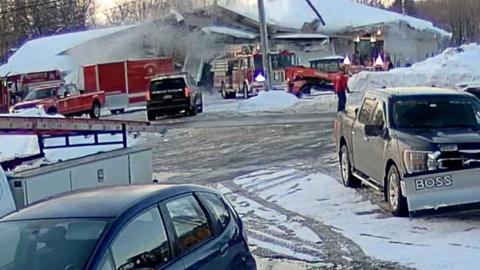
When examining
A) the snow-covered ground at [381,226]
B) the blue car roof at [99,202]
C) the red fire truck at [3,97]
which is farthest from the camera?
the red fire truck at [3,97]

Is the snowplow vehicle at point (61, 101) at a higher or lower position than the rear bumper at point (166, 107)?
higher

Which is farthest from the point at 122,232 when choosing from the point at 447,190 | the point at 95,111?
the point at 95,111

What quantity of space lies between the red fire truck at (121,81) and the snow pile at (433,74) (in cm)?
1254

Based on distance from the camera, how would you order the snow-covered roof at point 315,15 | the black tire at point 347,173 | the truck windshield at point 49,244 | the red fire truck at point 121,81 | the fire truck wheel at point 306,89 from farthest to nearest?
1. the snow-covered roof at point 315,15
2. the red fire truck at point 121,81
3. the fire truck wheel at point 306,89
4. the black tire at point 347,173
5. the truck windshield at point 49,244

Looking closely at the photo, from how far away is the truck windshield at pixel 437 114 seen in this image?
40.6ft

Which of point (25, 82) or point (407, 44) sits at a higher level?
point (407, 44)

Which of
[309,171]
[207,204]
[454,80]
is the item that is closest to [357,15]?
[454,80]

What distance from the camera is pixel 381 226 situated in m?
11.4

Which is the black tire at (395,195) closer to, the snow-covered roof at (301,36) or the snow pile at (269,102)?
the snow pile at (269,102)

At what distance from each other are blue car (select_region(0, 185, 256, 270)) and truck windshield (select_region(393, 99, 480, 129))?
6.39 metres

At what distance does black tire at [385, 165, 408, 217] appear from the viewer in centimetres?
1152

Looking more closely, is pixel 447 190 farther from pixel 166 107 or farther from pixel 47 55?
pixel 47 55

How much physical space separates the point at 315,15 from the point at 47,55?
2215cm

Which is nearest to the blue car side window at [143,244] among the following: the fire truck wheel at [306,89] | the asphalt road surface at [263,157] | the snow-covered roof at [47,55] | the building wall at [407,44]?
the asphalt road surface at [263,157]
